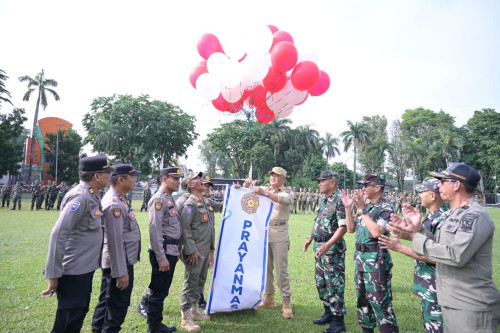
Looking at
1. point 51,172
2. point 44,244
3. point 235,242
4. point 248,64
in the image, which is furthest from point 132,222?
point 51,172

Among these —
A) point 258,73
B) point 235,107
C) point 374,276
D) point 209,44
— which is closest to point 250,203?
point 374,276

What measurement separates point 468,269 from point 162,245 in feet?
9.97

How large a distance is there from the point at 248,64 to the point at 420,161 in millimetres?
50673

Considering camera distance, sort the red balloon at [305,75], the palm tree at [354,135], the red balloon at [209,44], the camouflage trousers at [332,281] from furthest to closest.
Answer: the palm tree at [354,135], the red balloon at [209,44], the red balloon at [305,75], the camouflage trousers at [332,281]

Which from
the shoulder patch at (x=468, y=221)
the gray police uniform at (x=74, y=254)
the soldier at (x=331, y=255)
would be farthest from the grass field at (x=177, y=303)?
the shoulder patch at (x=468, y=221)

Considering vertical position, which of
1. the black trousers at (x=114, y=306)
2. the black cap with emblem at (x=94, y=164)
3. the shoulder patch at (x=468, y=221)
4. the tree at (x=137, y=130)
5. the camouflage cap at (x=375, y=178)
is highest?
the tree at (x=137, y=130)

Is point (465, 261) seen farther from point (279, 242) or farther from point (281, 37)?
point (281, 37)

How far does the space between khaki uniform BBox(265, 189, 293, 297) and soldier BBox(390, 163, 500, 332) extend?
2.51 m

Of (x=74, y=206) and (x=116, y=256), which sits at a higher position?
(x=74, y=206)

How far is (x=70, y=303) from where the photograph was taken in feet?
8.84

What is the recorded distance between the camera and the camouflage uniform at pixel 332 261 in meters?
4.08

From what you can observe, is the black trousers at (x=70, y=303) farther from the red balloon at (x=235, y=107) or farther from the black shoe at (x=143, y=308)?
the red balloon at (x=235, y=107)

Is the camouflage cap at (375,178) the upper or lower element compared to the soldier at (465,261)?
upper

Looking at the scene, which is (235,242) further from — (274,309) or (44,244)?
(44,244)
